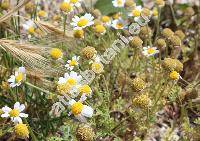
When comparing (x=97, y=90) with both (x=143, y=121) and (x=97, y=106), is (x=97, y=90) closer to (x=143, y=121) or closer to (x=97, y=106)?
(x=97, y=106)

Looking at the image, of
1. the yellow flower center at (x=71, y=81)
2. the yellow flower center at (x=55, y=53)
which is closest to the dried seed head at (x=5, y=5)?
the yellow flower center at (x=55, y=53)

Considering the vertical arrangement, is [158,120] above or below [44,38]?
below

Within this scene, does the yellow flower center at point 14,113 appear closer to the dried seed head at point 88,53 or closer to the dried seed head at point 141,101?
the dried seed head at point 88,53

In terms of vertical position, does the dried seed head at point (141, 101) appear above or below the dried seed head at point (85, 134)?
above

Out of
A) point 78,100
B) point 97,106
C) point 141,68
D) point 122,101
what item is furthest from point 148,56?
point 78,100

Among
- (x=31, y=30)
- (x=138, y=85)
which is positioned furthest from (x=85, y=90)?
(x=31, y=30)

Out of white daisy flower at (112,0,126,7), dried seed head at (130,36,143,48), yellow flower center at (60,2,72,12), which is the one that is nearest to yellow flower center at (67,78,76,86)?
dried seed head at (130,36,143,48)

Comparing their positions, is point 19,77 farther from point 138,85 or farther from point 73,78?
point 138,85

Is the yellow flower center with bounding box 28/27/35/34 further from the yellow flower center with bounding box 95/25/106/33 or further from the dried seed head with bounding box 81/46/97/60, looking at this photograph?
the dried seed head with bounding box 81/46/97/60
